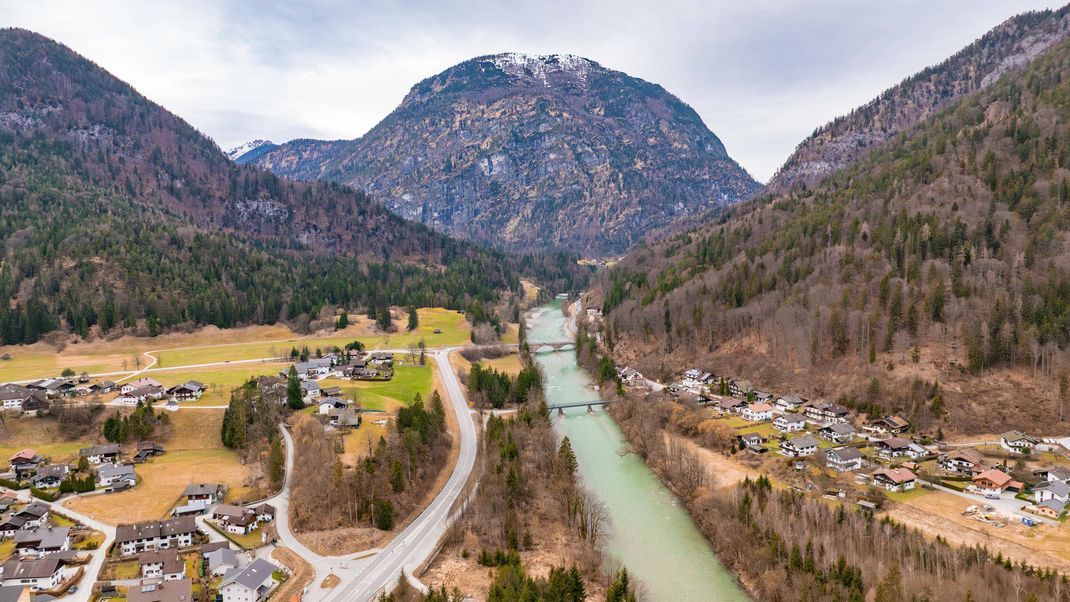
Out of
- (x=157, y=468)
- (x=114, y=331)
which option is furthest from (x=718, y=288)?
(x=114, y=331)

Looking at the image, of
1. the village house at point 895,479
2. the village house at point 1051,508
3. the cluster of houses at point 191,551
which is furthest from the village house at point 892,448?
the cluster of houses at point 191,551

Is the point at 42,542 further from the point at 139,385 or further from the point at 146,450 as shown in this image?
the point at 139,385

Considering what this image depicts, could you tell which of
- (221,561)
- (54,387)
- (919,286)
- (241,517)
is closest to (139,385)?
(54,387)

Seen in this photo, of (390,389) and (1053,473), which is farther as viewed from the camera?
(390,389)

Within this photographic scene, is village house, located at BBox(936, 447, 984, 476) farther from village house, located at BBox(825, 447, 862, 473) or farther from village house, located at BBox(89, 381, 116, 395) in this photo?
village house, located at BBox(89, 381, 116, 395)

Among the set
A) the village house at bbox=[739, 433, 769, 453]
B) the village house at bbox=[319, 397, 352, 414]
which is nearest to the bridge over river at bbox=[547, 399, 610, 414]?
the village house at bbox=[739, 433, 769, 453]

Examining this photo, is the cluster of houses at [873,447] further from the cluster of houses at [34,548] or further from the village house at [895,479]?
the cluster of houses at [34,548]
